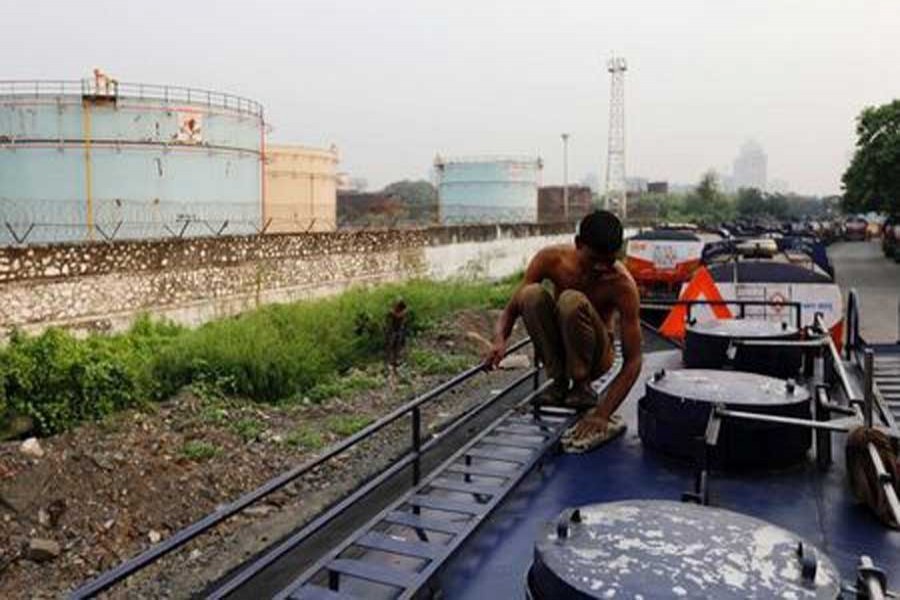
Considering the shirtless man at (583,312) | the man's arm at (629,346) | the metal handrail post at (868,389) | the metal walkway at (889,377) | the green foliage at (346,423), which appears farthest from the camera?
the green foliage at (346,423)

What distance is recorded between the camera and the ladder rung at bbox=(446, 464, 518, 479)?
4.39 m

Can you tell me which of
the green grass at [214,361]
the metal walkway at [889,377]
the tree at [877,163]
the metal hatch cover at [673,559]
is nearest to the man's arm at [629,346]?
the metal hatch cover at [673,559]

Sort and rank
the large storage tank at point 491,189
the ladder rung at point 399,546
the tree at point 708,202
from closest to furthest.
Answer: the ladder rung at point 399,546, the large storage tank at point 491,189, the tree at point 708,202

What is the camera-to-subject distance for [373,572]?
124 inches

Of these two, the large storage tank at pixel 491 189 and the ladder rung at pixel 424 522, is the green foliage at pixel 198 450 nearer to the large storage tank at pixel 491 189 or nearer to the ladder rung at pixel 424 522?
the ladder rung at pixel 424 522

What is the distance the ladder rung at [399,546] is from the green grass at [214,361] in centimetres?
698

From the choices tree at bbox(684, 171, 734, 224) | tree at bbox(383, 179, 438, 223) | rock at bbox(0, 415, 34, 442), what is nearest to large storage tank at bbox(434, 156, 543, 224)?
tree at bbox(383, 179, 438, 223)

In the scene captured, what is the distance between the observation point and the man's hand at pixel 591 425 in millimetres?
4707

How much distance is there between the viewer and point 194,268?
16.1m

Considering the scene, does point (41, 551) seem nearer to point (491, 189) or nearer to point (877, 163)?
point (877, 163)

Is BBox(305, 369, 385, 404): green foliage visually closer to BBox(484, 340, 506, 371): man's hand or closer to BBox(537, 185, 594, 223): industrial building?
Answer: BBox(484, 340, 506, 371): man's hand

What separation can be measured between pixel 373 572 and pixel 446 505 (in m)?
0.85

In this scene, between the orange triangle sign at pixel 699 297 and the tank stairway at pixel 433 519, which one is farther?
the orange triangle sign at pixel 699 297

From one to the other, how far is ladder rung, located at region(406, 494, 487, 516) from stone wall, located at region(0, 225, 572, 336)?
10.5 m
